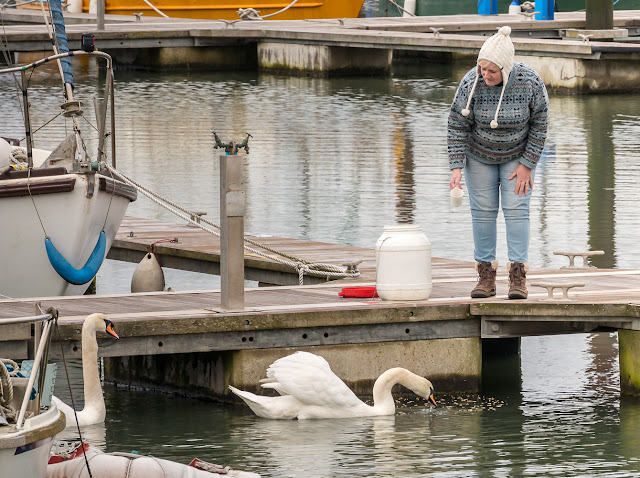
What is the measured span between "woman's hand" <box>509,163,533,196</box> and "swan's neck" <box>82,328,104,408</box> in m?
2.61

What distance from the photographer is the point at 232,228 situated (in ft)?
31.6

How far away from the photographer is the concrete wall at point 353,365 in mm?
9742

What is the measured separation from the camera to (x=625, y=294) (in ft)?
33.4

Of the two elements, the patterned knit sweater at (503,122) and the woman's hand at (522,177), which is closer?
the patterned knit sweater at (503,122)

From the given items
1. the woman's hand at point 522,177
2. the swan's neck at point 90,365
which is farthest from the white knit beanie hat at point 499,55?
the swan's neck at point 90,365

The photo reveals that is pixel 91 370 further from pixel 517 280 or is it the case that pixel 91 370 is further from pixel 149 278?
pixel 149 278

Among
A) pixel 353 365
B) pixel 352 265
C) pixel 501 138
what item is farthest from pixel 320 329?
pixel 352 265

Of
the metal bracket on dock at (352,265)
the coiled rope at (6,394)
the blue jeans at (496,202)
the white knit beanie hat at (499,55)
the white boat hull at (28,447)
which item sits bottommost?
the metal bracket on dock at (352,265)

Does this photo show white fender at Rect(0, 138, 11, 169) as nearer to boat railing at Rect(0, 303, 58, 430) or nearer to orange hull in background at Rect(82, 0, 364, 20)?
boat railing at Rect(0, 303, 58, 430)

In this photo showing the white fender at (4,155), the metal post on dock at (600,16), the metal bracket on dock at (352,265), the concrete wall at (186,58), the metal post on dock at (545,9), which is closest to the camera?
the metal bracket on dock at (352,265)

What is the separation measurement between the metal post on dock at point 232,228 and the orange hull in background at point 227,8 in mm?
33468

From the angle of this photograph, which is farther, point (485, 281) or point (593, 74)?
point (593, 74)

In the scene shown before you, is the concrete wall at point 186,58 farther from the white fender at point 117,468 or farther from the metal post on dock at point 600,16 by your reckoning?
the white fender at point 117,468

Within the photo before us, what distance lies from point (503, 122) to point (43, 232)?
164 inches
